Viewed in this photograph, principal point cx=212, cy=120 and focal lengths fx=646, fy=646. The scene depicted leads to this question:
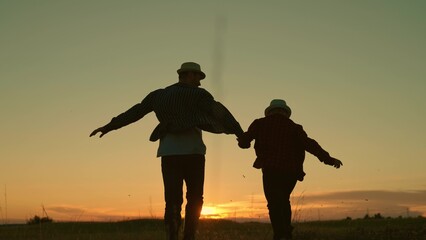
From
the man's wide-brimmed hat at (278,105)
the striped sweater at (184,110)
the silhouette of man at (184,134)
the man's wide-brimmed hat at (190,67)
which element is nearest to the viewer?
the silhouette of man at (184,134)

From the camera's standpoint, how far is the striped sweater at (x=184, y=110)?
8.11m

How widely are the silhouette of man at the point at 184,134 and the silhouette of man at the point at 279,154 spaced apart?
82 centimetres

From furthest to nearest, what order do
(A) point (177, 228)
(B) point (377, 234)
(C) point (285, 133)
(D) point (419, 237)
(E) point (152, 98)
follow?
(B) point (377, 234) → (D) point (419, 237) → (C) point (285, 133) → (E) point (152, 98) → (A) point (177, 228)

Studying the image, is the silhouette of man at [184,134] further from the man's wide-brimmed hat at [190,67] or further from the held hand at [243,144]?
the held hand at [243,144]

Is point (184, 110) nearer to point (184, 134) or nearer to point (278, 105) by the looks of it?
point (184, 134)

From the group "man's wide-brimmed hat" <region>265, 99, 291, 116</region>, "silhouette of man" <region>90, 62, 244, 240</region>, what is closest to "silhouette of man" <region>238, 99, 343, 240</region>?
"man's wide-brimmed hat" <region>265, 99, 291, 116</region>

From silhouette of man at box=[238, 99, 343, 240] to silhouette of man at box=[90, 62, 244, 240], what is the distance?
2.69 feet

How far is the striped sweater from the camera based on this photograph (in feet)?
26.6

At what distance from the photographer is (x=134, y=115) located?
8.56 metres

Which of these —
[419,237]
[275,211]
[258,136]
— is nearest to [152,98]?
[258,136]

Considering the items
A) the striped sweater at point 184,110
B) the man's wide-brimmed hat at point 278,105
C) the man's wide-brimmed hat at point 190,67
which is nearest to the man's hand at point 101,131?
the striped sweater at point 184,110

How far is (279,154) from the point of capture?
8.88m

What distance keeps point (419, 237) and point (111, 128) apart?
5.55 m

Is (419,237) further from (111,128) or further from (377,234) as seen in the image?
(111,128)
